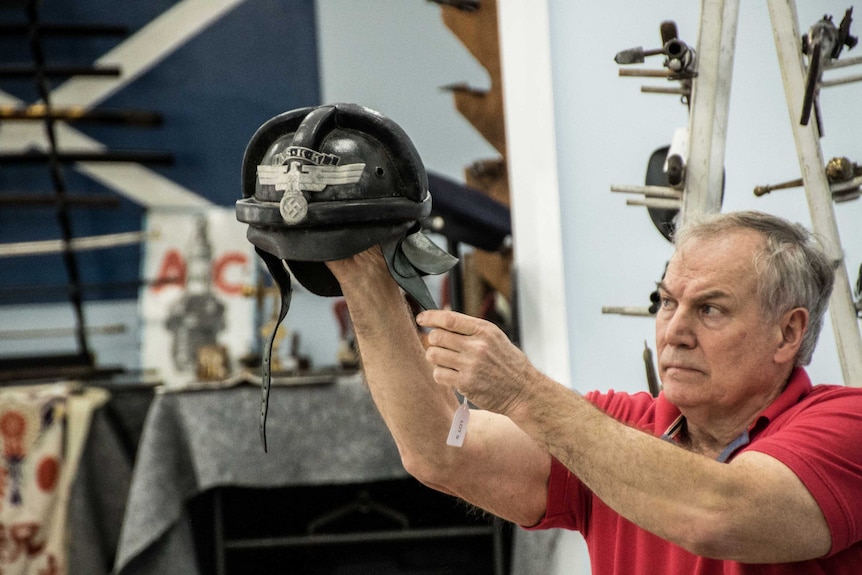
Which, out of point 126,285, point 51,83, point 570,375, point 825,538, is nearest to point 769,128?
point 570,375

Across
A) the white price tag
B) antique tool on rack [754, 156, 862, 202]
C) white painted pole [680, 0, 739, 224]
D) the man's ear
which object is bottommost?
the white price tag

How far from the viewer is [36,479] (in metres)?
3.07

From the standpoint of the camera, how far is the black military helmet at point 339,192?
3.84 ft

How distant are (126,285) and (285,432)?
1.62 meters

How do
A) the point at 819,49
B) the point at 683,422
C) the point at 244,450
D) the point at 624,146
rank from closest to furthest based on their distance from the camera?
the point at 683,422, the point at 819,49, the point at 624,146, the point at 244,450

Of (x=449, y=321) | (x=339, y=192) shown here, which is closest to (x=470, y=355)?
(x=449, y=321)

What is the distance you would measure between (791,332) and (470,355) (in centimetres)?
→ 53

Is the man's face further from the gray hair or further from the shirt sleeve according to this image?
the shirt sleeve

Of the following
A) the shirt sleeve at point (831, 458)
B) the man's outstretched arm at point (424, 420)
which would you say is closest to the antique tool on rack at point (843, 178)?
the shirt sleeve at point (831, 458)

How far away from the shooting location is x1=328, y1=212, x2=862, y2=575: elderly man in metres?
1.24

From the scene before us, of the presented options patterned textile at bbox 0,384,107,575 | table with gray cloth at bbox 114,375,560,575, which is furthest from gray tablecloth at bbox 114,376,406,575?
patterned textile at bbox 0,384,107,575

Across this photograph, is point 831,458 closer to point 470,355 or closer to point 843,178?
point 470,355

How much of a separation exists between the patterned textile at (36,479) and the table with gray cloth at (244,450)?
319mm

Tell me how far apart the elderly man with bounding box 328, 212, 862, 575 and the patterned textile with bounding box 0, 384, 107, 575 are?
1.90m
